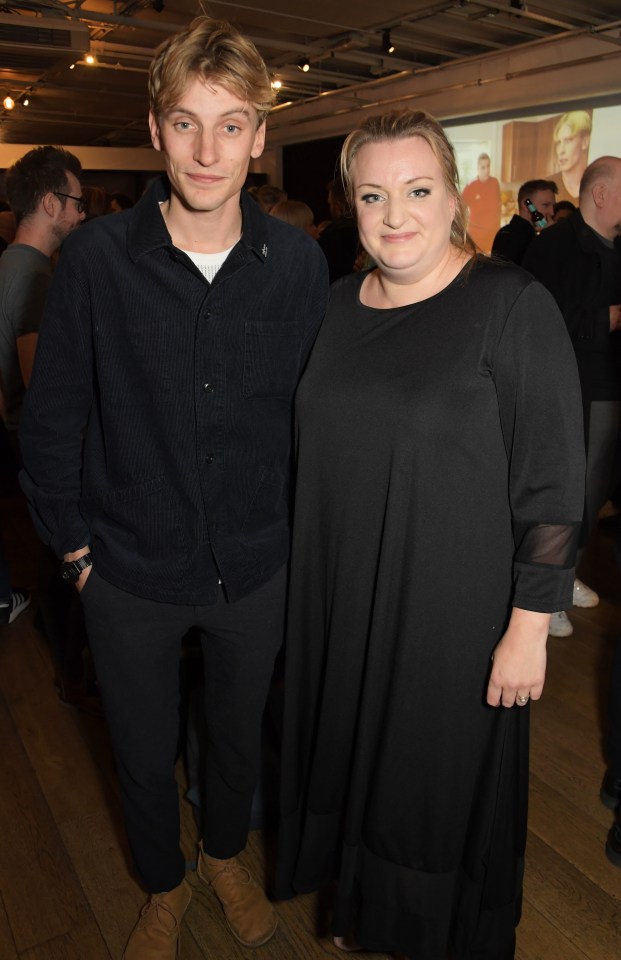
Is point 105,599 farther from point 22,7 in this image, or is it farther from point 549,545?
point 22,7

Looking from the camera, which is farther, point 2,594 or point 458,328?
point 2,594

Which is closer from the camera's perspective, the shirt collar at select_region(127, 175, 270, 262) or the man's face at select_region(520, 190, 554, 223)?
the shirt collar at select_region(127, 175, 270, 262)

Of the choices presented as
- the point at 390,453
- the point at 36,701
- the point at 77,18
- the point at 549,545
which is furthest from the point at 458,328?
the point at 77,18

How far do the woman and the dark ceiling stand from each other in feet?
19.7

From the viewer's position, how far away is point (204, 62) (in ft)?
3.96

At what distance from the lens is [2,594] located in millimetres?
2596

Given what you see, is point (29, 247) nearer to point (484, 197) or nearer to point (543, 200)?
point (543, 200)

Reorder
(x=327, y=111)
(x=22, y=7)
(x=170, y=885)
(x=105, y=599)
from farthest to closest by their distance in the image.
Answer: (x=327, y=111) → (x=22, y=7) → (x=170, y=885) → (x=105, y=599)

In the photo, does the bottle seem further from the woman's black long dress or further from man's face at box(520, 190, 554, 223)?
the woman's black long dress

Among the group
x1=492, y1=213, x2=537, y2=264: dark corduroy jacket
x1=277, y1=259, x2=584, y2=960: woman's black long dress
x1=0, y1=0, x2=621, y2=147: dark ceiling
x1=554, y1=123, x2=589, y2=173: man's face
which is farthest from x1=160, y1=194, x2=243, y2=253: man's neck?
x1=554, y1=123, x2=589, y2=173: man's face

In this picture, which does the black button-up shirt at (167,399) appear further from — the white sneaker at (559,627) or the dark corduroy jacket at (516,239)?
the dark corduroy jacket at (516,239)

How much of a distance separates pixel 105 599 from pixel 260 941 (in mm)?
913

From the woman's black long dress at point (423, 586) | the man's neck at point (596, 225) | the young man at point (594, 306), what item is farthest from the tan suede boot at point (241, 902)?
the man's neck at point (596, 225)

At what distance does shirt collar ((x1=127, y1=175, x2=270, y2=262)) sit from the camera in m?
1.30
